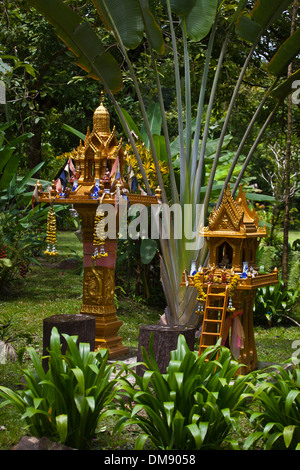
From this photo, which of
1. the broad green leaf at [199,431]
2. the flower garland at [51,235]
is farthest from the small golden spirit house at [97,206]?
the broad green leaf at [199,431]

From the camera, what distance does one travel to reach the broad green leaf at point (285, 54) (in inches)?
293

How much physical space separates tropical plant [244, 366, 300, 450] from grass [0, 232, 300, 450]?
1015 millimetres

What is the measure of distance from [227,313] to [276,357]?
1.73 metres

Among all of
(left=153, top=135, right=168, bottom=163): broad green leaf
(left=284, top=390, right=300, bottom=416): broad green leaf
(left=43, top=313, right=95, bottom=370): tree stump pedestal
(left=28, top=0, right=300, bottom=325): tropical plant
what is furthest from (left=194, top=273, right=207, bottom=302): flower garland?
(left=153, top=135, right=168, bottom=163): broad green leaf

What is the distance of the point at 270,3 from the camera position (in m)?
7.66

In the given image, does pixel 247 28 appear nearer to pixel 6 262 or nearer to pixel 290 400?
pixel 6 262

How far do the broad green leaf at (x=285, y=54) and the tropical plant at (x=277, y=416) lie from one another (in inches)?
179

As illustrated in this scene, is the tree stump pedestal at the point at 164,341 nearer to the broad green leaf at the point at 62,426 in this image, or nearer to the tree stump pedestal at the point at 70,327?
the tree stump pedestal at the point at 70,327

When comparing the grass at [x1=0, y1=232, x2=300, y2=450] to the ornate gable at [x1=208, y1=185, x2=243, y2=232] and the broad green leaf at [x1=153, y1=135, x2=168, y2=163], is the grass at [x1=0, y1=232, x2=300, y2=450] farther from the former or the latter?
the broad green leaf at [x1=153, y1=135, x2=168, y2=163]

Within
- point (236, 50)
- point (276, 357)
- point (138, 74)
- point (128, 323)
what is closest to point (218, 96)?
point (236, 50)

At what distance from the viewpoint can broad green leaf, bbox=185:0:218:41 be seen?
8.12 meters

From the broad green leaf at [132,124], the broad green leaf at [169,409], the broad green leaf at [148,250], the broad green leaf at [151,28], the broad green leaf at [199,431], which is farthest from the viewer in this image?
the broad green leaf at [132,124]
